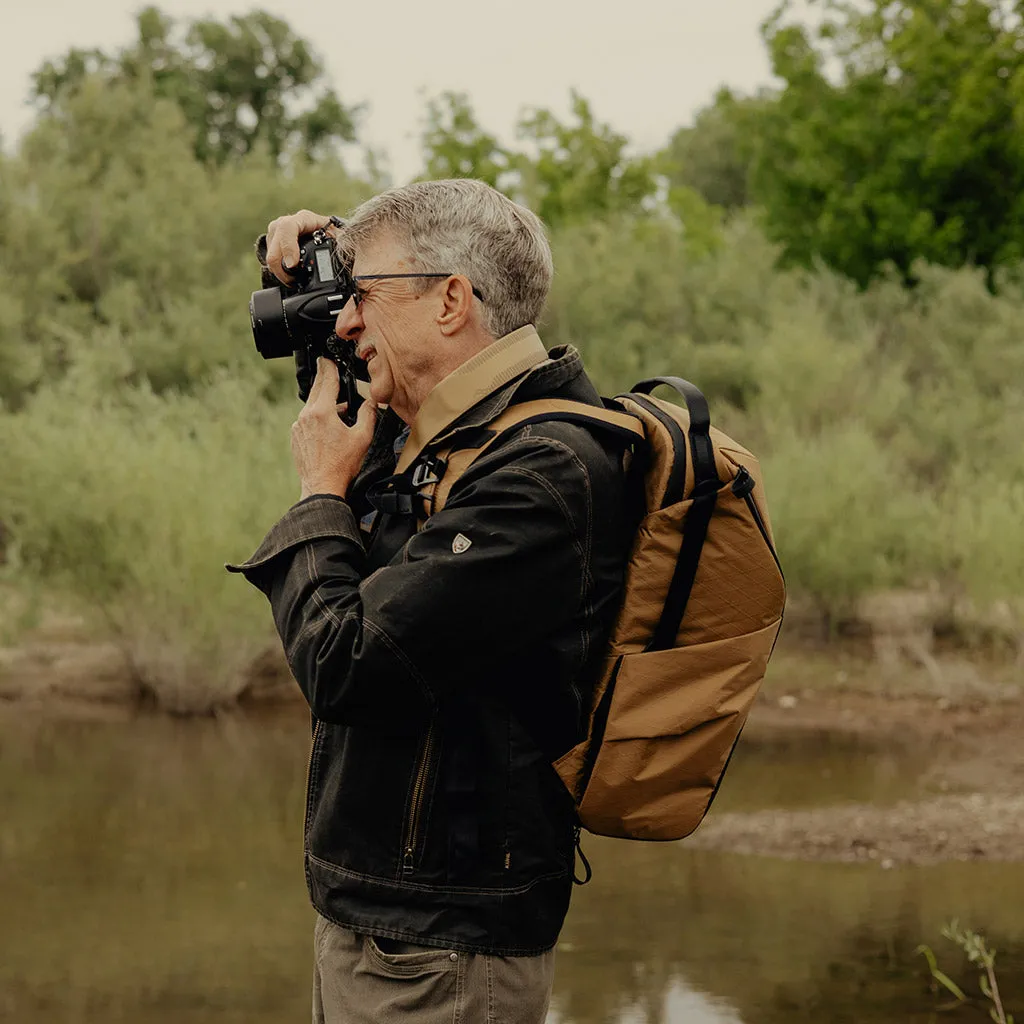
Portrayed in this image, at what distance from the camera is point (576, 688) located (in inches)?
86.4

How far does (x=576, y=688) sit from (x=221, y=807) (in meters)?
6.61

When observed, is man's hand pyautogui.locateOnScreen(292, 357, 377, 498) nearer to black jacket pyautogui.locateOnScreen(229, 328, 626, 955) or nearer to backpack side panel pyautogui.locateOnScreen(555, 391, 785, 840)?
black jacket pyautogui.locateOnScreen(229, 328, 626, 955)

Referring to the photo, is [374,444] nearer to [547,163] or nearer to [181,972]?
[181,972]

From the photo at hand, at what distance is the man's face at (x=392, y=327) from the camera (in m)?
2.27

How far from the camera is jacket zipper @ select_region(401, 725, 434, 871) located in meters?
2.13

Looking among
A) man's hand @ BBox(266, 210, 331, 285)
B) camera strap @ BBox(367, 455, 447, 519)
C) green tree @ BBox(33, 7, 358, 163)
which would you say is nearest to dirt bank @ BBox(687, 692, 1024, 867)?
man's hand @ BBox(266, 210, 331, 285)

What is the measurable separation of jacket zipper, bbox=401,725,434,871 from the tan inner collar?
0.40 m

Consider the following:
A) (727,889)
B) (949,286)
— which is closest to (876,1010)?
(727,889)

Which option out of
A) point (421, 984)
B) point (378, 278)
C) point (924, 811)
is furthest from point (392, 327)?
point (924, 811)

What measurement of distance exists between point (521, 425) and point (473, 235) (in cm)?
28

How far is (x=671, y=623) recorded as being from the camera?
223cm

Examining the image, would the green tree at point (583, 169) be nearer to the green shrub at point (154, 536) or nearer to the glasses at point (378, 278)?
the green shrub at point (154, 536)

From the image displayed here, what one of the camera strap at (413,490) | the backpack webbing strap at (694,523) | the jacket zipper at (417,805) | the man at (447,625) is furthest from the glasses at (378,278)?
the jacket zipper at (417,805)

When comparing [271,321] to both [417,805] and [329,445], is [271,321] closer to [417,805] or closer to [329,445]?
[329,445]
